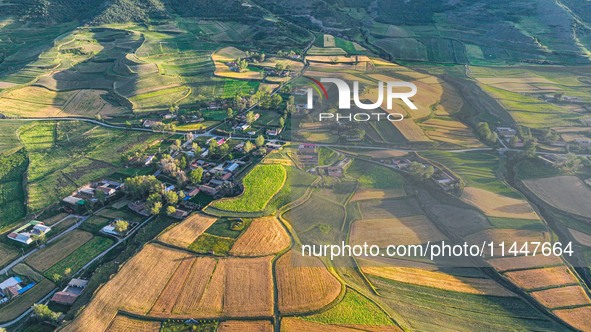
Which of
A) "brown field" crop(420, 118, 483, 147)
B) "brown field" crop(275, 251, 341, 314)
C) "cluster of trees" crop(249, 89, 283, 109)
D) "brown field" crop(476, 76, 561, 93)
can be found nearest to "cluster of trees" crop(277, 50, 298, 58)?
"cluster of trees" crop(249, 89, 283, 109)

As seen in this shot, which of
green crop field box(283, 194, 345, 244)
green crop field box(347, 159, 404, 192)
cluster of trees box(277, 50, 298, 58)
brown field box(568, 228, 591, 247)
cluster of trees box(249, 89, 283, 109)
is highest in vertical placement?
cluster of trees box(277, 50, 298, 58)

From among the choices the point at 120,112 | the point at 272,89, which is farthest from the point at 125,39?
the point at 272,89

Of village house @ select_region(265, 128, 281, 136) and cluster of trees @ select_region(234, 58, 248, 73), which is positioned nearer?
village house @ select_region(265, 128, 281, 136)

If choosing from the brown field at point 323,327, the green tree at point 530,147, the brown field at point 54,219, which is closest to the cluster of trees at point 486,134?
the green tree at point 530,147

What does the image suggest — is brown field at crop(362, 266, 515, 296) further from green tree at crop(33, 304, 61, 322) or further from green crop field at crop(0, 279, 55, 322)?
green crop field at crop(0, 279, 55, 322)

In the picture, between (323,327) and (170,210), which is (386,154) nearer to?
(323,327)
